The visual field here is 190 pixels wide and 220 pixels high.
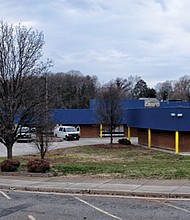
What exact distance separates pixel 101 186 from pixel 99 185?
0.25 metres

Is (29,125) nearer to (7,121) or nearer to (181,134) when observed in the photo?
(7,121)

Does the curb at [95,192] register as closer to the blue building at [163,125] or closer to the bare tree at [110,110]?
the blue building at [163,125]

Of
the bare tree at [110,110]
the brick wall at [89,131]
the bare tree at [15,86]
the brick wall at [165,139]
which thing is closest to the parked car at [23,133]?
the bare tree at [15,86]

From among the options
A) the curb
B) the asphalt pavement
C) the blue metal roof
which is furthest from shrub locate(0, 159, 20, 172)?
the blue metal roof

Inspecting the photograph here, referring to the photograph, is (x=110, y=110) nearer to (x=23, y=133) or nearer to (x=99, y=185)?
(x=23, y=133)

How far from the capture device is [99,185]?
14.2 metres

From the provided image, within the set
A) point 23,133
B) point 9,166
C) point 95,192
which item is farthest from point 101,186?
point 23,133

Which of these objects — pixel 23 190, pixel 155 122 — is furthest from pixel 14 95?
pixel 155 122

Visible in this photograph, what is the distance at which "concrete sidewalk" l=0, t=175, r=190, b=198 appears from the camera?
12.7 meters

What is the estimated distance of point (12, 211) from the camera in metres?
10.5

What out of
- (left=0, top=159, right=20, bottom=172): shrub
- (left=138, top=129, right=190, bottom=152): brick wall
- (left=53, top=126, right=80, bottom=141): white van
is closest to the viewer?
(left=0, top=159, right=20, bottom=172): shrub

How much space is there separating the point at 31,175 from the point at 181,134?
941 inches

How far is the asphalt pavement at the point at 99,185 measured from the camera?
502 inches

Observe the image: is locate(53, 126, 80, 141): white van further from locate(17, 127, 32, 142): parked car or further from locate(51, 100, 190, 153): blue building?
locate(17, 127, 32, 142): parked car
